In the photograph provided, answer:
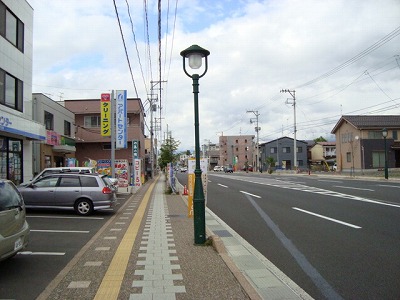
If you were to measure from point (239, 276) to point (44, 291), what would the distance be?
9.19ft

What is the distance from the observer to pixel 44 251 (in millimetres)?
7867

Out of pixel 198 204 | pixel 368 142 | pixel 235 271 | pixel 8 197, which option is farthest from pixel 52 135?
pixel 368 142

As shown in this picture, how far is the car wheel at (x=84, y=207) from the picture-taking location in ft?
44.2

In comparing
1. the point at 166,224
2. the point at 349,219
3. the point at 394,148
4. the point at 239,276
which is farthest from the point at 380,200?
the point at 394,148

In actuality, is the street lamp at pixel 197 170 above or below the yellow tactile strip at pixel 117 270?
above

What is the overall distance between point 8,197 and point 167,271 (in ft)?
9.44

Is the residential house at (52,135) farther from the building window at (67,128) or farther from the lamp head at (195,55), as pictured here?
the lamp head at (195,55)

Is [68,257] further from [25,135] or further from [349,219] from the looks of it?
[25,135]

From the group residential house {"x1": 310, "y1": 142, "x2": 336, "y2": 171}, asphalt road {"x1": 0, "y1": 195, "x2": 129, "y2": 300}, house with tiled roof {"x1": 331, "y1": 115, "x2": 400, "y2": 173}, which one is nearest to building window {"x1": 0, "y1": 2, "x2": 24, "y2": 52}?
asphalt road {"x1": 0, "y1": 195, "x2": 129, "y2": 300}

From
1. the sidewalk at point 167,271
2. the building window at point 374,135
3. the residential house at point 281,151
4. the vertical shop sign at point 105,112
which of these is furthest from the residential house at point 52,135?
the residential house at point 281,151

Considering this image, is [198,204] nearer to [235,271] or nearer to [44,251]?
Answer: [235,271]

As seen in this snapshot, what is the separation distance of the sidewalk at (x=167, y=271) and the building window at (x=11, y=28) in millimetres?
12481

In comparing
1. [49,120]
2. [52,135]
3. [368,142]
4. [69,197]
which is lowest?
[69,197]

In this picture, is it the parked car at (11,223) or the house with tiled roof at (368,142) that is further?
the house with tiled roof at (368,142)
